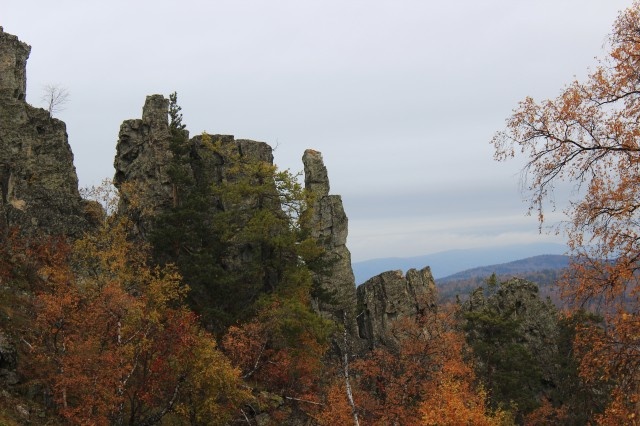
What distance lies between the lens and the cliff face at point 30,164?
144ft

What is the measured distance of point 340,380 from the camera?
A: 4309cm

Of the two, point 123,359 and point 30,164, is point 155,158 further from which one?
point 123,359

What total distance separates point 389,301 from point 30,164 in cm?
4473

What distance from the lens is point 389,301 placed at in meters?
66.4

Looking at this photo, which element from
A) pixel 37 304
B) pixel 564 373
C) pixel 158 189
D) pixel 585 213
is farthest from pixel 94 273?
pixel 564 373

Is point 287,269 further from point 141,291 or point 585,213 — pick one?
point 585,213

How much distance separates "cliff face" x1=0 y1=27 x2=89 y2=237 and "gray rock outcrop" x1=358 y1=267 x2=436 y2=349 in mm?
37400

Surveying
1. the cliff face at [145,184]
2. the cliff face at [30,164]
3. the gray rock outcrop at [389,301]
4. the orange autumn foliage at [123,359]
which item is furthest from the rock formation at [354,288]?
the orange autumn foliage at [123,359]

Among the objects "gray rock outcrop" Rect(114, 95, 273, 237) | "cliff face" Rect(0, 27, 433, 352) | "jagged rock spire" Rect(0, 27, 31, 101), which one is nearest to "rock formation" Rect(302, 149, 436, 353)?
"cliff face" Rect(0, 27, 433, 352)

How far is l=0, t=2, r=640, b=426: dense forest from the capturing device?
Answer: 11312mm

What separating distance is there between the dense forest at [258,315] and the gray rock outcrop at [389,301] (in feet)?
1.00

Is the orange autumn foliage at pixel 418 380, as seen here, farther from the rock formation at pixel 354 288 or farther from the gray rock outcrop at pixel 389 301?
the rock formation at pixel 354 288

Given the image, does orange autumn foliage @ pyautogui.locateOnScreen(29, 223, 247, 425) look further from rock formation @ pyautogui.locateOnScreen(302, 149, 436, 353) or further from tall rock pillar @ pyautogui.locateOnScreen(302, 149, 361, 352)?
rock formation @ pyautogui.locateOnScreen(302, 149, 436, 353)

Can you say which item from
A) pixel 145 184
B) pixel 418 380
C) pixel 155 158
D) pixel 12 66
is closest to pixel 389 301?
pixel 418 380
